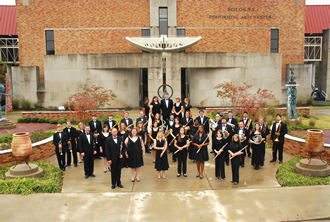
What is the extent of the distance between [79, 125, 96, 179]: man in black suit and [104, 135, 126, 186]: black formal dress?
3.11ft

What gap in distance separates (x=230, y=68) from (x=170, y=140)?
1607cm

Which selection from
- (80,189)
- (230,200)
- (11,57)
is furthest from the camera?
(11,57)

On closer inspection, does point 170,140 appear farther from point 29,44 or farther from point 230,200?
point 29,44

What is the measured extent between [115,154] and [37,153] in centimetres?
446

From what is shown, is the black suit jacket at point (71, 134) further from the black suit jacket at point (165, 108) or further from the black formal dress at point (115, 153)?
the black suit jacket at point (165, 108)

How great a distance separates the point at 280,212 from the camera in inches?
262

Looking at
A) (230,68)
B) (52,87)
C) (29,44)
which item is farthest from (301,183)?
(29,44)

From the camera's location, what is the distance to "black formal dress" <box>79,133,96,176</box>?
880 centimetres

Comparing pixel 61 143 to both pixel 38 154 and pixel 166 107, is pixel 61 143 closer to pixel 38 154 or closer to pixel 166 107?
pixel 38 154

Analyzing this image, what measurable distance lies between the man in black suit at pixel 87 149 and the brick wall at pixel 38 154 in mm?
2941

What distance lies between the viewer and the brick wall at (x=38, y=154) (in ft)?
31.9

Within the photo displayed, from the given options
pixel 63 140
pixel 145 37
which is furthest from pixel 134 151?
pixel 145 37

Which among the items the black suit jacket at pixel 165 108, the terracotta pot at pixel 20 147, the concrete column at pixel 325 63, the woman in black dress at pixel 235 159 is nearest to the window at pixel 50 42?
the black suit jacket at pixel 165 108

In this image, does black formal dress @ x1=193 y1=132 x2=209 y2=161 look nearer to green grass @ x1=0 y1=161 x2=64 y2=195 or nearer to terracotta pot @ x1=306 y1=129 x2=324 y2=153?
terracotta pot @ x1=306 y1=129 x2=324 y2=153
